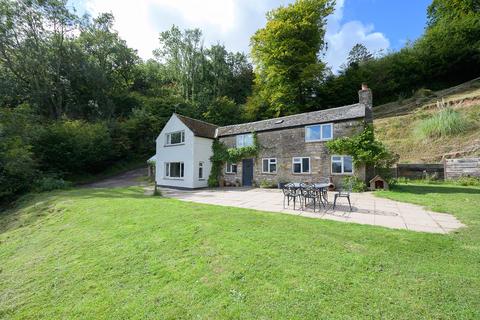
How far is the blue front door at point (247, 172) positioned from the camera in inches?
746

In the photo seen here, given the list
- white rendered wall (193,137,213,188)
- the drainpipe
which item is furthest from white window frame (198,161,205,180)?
the drainpipe

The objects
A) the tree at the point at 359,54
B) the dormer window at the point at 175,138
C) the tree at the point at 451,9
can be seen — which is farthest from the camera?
the tree at the point at 359,54

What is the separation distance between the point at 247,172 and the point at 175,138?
7.70 meters

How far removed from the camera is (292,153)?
55.6 ft

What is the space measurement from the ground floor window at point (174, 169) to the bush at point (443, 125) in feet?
71.7

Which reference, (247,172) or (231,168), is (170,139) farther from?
(247,172)

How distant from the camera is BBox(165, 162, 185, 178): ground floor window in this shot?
66.5ft

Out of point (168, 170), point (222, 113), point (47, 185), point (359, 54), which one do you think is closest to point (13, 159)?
point (47, 185)

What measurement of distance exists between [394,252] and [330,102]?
3044cm

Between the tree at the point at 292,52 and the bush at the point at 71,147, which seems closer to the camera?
the bush at the point at 71,147

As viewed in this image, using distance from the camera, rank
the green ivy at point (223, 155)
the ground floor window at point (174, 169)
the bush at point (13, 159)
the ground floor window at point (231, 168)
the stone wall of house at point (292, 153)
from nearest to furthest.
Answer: the stone wall of house at point (292, 153)
the bush at point (13, 159)
the green ivy at point (223, 155)
the ground floor window at point (231, 168)
the ground floor window at point (174, 169)

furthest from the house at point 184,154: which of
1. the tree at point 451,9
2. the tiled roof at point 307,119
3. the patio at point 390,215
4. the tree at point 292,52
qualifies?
the tree at point 451,9

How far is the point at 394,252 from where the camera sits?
177 inches

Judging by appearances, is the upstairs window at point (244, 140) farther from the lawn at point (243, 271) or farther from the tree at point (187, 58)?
the tree at point (187, 58)
